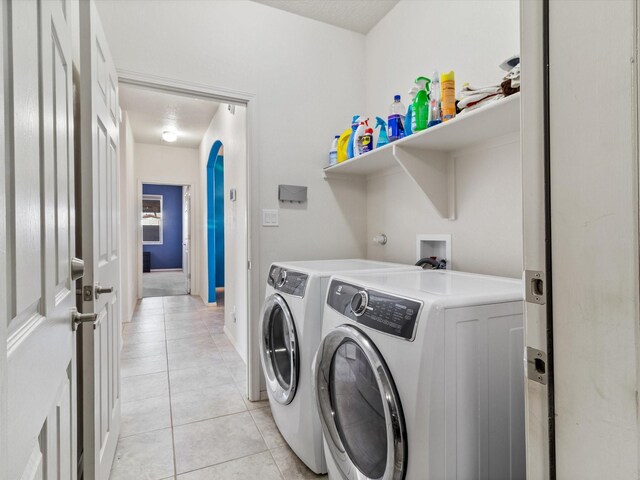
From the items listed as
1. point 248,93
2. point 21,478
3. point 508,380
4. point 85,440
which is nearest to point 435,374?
point 508,380

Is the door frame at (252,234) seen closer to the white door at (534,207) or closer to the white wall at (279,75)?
the white wall at (279,75)

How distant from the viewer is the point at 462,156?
5.78ft

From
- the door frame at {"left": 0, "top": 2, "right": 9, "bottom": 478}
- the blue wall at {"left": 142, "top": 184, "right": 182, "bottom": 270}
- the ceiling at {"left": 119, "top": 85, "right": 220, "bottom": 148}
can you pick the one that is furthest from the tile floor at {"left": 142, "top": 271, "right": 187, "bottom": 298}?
the door frame at {"left": 0, "top": 2, "right": 9, "bottom": 478}

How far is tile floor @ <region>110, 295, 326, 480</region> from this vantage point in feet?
5.25

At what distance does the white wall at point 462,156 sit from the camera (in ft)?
4.99

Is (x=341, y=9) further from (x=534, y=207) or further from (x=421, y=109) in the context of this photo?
(x=534, y=207)

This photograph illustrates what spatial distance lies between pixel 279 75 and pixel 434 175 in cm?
132

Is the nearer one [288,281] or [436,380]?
[436,380]

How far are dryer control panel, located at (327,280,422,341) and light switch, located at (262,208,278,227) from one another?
3.55 ft

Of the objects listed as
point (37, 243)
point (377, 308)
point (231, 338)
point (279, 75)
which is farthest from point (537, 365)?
point (231, 338)

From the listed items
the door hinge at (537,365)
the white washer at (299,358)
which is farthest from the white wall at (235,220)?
the door hinge at (537,365)

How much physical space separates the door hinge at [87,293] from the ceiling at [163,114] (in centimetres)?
260

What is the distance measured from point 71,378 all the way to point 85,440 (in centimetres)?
48

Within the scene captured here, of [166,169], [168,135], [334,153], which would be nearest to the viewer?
[334,153]
